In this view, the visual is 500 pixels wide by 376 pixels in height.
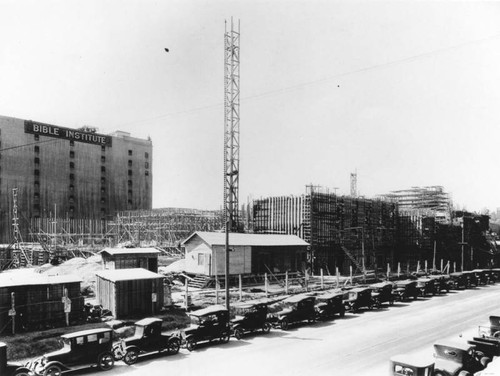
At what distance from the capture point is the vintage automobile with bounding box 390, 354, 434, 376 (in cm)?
1273

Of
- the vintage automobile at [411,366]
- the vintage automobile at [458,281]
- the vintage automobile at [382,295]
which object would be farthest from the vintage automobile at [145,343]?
the vintage automobile at [458,281]

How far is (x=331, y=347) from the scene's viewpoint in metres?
20.7

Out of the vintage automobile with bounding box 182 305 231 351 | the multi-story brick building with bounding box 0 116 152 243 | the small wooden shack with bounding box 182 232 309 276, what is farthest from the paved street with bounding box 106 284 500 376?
the multi-story brick building with bounding box 0 116 152 243

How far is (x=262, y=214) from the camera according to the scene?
184 ft

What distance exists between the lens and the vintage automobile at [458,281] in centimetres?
4356

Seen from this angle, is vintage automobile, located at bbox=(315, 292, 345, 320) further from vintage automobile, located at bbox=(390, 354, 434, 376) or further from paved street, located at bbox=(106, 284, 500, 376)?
vintage automobile, located at bbox=(390, 354, 434, 376)

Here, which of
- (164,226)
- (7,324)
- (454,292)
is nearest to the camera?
(7,324)

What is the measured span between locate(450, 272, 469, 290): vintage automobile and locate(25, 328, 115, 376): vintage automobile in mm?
37136

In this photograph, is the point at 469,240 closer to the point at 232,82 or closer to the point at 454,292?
the point at 454,292

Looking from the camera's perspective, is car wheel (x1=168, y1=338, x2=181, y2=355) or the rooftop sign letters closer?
car wheel (x1=168, y1=338, x2=181, y2=355)

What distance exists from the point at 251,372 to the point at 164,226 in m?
51.8

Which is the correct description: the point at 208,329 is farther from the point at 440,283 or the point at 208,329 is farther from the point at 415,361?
the point at 440,283

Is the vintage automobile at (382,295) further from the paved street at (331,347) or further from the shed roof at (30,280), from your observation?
the shed roof at (30,280)

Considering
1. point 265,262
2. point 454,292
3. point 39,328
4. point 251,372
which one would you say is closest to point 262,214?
point 265,262
